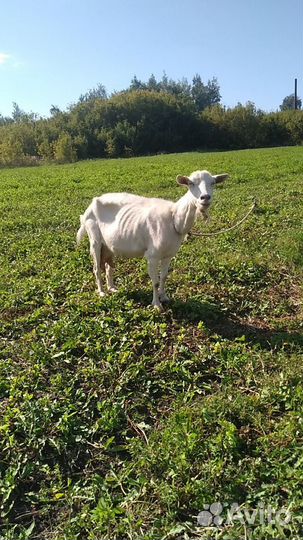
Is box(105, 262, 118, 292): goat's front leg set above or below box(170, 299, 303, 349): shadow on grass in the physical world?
above

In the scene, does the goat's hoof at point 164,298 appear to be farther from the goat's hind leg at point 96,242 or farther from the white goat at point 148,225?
the goat's hind leg at point 96,242

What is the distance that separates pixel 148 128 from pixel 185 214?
68.5 metres

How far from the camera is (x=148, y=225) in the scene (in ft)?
20.3

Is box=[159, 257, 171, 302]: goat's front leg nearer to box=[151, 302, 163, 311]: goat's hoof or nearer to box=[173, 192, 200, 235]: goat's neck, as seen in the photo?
box=[151, 302, 163, 311]: goat's hoof

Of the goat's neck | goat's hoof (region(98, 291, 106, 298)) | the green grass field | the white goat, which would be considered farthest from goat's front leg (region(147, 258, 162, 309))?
goat's hoof (region(98, 291, 106, 298))

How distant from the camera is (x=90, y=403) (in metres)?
4.67

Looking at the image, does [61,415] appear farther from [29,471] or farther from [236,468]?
[236,468]

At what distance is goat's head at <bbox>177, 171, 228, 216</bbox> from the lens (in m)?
5.35

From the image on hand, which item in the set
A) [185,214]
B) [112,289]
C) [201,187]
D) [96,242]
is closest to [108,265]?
[112,289]

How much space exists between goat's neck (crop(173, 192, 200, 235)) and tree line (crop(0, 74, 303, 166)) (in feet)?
202

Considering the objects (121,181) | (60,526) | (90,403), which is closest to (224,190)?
(121,181)

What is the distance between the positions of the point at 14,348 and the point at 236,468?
323cm

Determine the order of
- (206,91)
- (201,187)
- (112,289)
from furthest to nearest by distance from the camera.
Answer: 1. (206,91)
2. (112,289)
3. (201,187)

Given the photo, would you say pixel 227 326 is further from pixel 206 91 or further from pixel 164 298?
pixel 206 91
